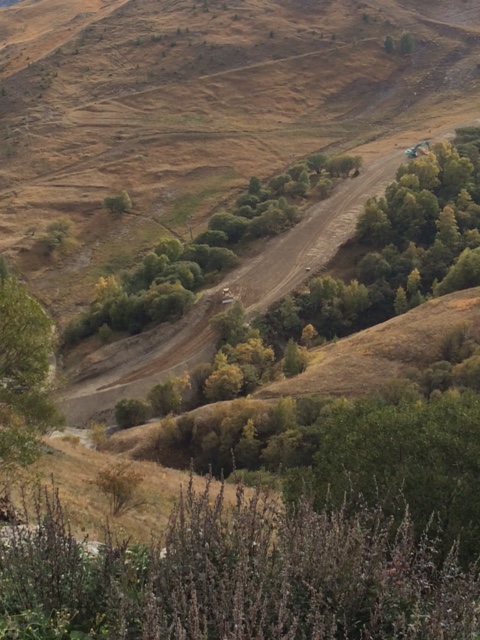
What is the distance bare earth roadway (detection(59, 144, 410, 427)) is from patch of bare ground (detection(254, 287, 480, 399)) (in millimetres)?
13629

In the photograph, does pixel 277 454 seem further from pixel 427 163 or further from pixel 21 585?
pixel 427 163

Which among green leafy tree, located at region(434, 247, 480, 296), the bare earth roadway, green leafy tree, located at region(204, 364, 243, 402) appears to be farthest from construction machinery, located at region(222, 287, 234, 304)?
green leafy tree, located at region(434, 247, 480, 296)

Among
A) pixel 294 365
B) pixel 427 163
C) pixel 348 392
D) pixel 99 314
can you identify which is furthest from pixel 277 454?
pixel 427 163

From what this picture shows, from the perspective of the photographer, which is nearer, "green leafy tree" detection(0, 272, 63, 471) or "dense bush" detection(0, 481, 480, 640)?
"dense bush" detection(0, 481, 480, 640)

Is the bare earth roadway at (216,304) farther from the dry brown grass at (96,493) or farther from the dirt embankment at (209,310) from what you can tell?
the dry brown grass at (96,493)

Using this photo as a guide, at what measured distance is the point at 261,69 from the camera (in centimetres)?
11919

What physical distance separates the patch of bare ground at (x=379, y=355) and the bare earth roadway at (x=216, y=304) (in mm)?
13629

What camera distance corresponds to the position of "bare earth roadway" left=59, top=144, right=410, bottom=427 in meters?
55.7

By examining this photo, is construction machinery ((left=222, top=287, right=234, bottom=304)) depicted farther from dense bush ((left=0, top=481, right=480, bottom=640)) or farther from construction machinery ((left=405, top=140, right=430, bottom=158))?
dense bush ((left=0, top=481, right=480, bottom=640))

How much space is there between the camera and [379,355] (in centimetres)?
4669

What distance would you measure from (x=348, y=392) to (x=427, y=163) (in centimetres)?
4458

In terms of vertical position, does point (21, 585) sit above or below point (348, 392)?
above

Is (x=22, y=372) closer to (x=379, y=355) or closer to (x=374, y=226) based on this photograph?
(x=379, y=355)

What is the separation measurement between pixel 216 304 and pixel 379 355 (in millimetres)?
23212
